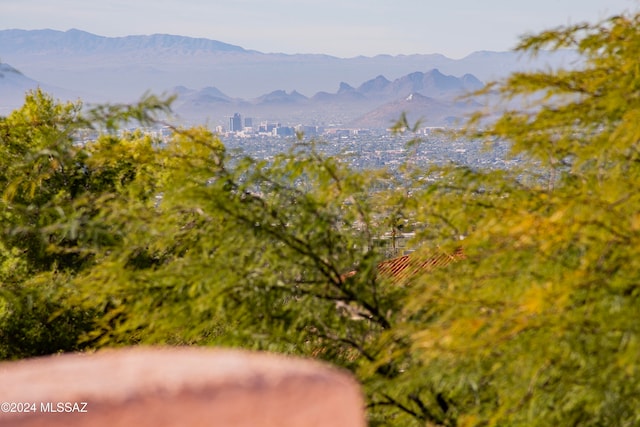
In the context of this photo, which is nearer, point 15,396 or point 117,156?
point 15,396

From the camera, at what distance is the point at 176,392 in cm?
160

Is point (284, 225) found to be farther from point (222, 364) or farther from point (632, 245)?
point (222, 364)

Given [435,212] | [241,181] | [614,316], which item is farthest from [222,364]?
[435,212]

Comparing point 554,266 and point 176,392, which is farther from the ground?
point 176,392

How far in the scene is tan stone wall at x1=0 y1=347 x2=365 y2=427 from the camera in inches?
62.4

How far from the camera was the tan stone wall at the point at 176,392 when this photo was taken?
1.59m

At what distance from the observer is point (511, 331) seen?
4.40m

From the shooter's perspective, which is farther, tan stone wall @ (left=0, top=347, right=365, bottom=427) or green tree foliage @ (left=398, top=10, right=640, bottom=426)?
green tree foliage @ (left=398, top=10, right=640, bottom=426)

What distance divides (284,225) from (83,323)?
534 inches

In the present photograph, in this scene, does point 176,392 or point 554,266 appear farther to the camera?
point 554,266

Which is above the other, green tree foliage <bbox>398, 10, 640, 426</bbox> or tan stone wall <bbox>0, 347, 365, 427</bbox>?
tan stone wall <bbox>0, 347, 365, 427</bbox>

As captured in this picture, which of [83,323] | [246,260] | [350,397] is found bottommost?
[83,323]

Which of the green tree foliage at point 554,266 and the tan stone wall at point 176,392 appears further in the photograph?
the green tree foliage at point 554,266

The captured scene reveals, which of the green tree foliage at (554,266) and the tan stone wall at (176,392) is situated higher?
the tan stone wall at (176,392)
